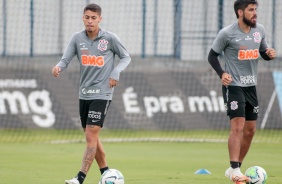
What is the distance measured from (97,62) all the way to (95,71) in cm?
12

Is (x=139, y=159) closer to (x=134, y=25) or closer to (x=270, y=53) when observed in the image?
(x=270, y=53)

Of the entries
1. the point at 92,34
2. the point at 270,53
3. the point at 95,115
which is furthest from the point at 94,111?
the point at 270,53

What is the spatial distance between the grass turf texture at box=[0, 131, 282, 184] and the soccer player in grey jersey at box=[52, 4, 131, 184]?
0.96 metres

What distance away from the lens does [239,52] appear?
12133 millimetres

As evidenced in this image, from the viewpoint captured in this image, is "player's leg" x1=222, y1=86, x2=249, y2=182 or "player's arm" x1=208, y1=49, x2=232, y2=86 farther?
"player's arm" x1=208, y1=49, x2=232, y2=86

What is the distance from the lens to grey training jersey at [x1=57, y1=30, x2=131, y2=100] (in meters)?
11.6

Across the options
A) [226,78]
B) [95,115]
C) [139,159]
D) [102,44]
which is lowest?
[139,159]

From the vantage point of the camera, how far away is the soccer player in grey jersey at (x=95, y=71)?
1151cm

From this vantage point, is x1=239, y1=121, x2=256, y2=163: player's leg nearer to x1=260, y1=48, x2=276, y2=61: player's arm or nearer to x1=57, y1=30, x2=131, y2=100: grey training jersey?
x1=260, y1=48, x2=276, y2=61: player's arm

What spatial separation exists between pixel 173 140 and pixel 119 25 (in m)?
6.28

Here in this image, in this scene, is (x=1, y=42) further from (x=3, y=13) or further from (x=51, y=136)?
(x=51, y=136)

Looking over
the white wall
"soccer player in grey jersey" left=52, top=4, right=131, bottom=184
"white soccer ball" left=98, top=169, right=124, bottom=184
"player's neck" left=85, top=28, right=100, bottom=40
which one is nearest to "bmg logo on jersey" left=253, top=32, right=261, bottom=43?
"soccer player in grey jersey" left=52, top=4, right=131, bottom=184

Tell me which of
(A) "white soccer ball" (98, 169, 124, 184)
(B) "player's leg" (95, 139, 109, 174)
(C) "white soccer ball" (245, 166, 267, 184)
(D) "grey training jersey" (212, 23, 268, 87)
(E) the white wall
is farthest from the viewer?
(E) the white wall

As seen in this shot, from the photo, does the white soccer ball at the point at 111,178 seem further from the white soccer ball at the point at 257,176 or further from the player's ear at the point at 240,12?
the player's ear at the point at 240,12
